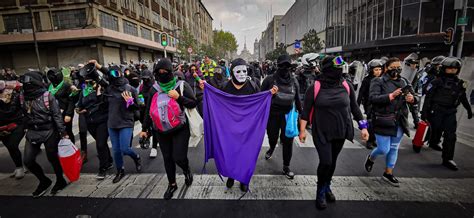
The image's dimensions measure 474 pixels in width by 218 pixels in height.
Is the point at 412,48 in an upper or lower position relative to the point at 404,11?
lower

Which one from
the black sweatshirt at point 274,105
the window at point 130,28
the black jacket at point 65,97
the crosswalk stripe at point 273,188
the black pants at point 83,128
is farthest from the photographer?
the window at point 130,28

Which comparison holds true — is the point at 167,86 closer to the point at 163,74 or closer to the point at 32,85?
the point at 163,74

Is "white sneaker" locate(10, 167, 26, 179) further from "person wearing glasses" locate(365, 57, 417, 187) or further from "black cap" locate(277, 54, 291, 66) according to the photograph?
"person wearing glasses" locate(365, 57, 417, 187)

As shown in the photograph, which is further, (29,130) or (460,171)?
(460,171)

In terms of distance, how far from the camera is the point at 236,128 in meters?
3.82

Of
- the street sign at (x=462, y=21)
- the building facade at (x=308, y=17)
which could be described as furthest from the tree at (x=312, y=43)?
the street sign at (x=462, y=21)

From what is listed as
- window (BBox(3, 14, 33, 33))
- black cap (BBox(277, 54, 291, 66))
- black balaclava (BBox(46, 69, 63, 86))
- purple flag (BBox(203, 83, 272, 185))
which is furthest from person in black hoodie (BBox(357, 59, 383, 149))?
window (BBox(3, 14, 33, 33))

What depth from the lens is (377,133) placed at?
13.3 feet

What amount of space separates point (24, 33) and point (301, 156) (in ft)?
101

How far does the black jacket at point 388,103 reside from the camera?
3953mm

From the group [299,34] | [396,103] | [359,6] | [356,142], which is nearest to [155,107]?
[396,103]

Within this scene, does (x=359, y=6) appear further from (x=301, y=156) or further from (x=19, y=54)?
(x=19, y=54)

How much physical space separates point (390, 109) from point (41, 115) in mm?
5571

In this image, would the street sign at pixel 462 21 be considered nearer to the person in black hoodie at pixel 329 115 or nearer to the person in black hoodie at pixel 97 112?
the person in black hoodie at pixel 329 115
